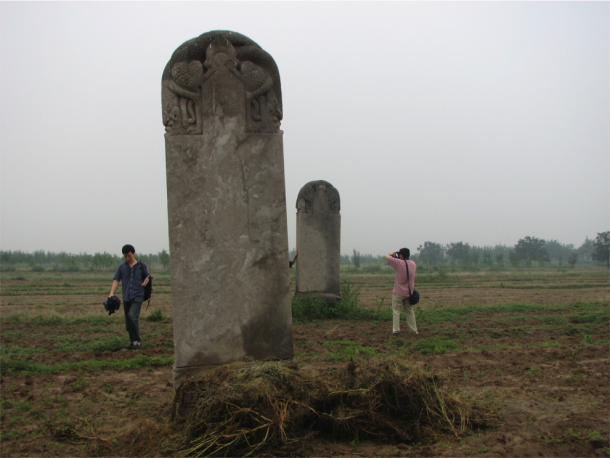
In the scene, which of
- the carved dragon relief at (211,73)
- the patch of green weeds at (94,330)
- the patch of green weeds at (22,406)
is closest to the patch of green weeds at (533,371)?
the carved dragon relief at (211,73)

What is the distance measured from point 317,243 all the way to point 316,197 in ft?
→ 3.55

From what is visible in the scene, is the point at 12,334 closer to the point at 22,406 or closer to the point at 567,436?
the point at 22,406

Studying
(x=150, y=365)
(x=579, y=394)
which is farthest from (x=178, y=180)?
(x=579, y=394)

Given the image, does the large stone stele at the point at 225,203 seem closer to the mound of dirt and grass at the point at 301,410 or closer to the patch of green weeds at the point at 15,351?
the mound of dirt and grass at the point at 301,410

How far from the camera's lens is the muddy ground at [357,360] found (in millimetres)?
3703

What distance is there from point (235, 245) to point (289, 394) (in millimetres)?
1492

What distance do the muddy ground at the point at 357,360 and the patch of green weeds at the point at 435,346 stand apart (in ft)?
0.05

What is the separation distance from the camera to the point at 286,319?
468 centimetres

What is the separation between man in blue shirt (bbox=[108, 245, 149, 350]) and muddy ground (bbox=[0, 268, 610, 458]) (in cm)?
29

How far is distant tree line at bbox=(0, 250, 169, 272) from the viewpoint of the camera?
5041cm

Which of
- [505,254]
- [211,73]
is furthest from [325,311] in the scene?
[505,254]

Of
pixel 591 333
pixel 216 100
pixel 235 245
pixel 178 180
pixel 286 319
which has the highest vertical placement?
pixel 216 100

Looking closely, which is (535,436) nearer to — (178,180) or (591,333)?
(178,180)

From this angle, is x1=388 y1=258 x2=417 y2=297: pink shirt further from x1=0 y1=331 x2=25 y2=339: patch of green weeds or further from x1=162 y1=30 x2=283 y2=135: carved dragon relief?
x1=0 y1=331 x2=25 y2=339: patch of green weeds
